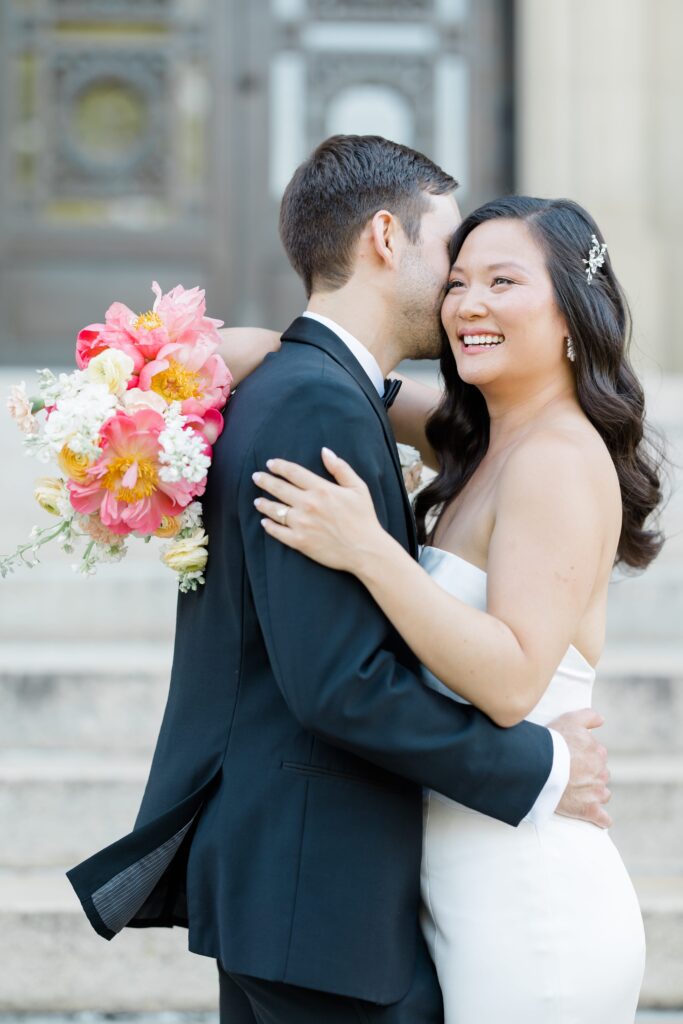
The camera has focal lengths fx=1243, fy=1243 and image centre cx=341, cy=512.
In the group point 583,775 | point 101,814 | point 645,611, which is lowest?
point 101,814

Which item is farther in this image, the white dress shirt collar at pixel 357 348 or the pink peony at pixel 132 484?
the white dress shirt collar at pixel 357 348

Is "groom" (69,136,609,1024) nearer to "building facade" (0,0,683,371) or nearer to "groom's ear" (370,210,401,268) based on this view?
"groom's ear" (370,210,401,268)

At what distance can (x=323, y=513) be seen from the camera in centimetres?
194

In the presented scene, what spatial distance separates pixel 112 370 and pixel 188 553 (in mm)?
334

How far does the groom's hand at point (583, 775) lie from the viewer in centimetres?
217

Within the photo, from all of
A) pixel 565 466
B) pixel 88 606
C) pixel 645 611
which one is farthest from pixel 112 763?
pixel 565 466

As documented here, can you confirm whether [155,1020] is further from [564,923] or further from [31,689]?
[564,923]

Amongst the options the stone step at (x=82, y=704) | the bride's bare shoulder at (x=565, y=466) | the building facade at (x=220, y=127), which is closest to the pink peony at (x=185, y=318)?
the bride's bare shoulder at (x=565, y=466)

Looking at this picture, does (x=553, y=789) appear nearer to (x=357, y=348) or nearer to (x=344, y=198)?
(x=357, y=348)

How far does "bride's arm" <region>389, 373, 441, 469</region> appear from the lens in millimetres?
2906

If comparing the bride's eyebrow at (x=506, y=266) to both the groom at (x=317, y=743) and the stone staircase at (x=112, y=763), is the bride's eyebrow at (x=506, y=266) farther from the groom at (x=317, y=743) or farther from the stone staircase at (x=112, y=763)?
the stone staircase at (x=112, y=763)

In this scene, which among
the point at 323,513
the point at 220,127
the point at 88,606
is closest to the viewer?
the point at 323,513

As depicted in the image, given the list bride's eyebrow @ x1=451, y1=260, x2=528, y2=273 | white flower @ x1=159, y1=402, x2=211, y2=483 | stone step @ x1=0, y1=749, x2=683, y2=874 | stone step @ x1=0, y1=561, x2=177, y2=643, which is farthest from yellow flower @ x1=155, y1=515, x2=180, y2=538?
stone step @ x1=0, y1=561, x2=177, y2=643

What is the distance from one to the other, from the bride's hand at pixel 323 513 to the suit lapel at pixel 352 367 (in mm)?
167
